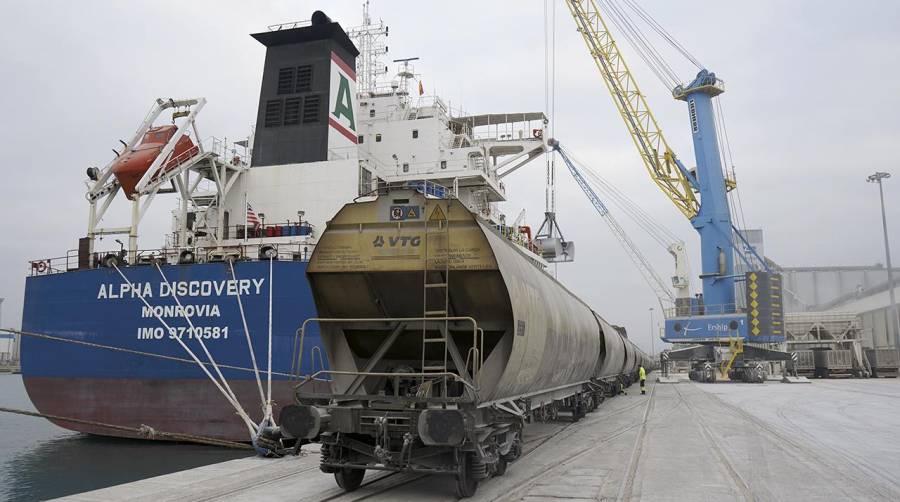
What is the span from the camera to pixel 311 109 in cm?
2234

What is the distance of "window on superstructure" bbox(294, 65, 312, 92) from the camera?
22.6 meters

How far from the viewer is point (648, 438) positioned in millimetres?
13367

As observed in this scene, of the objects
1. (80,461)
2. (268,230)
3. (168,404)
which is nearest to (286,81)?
(268,230)

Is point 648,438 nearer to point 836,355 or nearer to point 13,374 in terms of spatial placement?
point 836,355

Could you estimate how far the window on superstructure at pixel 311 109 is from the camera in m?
22.2

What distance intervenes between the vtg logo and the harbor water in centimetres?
910

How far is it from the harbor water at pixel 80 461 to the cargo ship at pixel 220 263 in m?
0.63

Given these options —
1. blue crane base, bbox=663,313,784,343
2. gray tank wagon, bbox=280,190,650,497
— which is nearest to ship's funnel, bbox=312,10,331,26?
gray tank wagon, bbox=280,190,650,497

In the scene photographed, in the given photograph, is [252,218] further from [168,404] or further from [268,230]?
[168,404]

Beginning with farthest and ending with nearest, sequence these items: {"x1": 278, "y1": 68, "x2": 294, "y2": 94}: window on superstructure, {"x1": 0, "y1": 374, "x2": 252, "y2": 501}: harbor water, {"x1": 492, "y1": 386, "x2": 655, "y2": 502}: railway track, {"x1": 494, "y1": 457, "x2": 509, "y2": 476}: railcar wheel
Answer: {"x1": 278, "y1": 68, "x2": 294, "y2": 94}: window on superstructure, {"x1": 0, "y1": 374, "x2": 252, "y2": 501}: harbor water, {"x1": 494, "y1": 457, "x2": 509, "y2": 476}: railcar wheel, {"x1": 492, "y1": 386, "x2": 655, "y2": 502}: railway track

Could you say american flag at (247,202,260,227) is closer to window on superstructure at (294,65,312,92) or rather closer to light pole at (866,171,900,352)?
window on superstructure at (294,65,312,92)

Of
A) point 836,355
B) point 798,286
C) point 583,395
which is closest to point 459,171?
point 583,395

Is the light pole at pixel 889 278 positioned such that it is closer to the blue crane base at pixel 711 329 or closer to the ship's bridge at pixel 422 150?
the blue crane base at pixel 711 329

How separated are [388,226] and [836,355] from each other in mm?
53906
